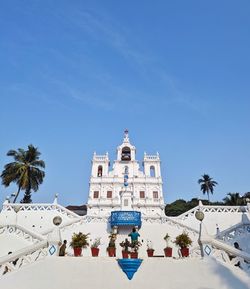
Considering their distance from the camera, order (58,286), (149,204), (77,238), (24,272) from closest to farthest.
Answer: (58,286), (24,272), (77,238), (149,204)

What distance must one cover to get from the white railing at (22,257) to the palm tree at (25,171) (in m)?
25.2

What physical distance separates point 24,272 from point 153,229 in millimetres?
14362

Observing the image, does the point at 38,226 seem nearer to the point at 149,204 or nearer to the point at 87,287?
the point at 87,287

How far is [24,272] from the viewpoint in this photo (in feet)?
30.4

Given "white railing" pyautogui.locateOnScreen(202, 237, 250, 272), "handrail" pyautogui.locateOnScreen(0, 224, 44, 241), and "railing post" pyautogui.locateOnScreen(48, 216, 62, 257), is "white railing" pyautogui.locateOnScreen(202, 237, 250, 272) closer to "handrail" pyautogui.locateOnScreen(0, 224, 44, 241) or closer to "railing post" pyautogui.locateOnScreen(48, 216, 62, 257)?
"railing post" pyautogui.locateOnScreen(48, 216, 62, 257)

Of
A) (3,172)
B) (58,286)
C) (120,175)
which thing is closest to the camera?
(58,286)

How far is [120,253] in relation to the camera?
60.6 feet

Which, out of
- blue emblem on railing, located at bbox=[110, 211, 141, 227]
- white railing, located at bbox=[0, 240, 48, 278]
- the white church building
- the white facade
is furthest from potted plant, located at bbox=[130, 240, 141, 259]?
the white facade

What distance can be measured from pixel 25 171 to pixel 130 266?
29871 millimetres

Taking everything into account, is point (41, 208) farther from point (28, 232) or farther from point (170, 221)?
point (170, 221)

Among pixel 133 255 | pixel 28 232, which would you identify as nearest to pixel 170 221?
pixel 28 232

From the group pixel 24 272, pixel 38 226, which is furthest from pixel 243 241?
pixel 38 226

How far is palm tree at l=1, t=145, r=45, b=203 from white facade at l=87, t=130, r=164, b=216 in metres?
10.4

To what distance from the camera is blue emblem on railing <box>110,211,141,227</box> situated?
22.8 m
